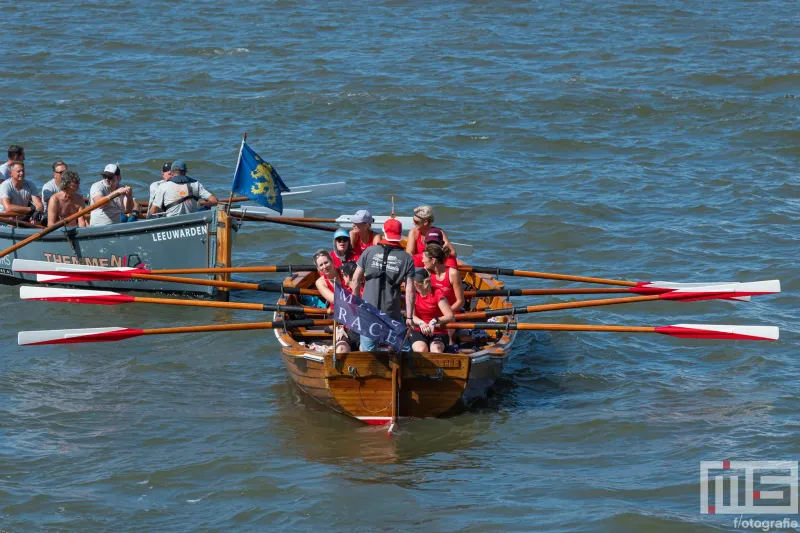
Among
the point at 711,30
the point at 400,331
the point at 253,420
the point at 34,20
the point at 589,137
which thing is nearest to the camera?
the point at 400,331

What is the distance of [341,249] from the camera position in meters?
11.5

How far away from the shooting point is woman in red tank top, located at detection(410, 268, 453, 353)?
34.9 ft

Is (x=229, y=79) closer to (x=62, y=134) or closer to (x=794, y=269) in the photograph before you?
(x=62, y=134)

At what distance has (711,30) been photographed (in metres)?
29.6

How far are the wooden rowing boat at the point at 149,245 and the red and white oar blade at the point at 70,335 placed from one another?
2681 mm

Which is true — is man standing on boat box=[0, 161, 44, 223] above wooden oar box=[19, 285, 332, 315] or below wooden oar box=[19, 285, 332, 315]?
above

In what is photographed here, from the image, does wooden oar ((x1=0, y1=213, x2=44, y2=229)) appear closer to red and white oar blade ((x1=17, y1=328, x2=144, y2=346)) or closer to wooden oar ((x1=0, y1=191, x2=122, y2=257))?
wooden oar ((x1=0, y1=191, x2=122, y2=257))

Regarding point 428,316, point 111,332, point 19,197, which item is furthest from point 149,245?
point 428,316

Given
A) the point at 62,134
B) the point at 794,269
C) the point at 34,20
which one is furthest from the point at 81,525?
the point at 34,20

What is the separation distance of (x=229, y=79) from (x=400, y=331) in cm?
1770

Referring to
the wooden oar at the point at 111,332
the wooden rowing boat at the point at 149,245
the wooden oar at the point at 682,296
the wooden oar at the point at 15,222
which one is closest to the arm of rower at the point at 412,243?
the wooden oar at the point at 682,296

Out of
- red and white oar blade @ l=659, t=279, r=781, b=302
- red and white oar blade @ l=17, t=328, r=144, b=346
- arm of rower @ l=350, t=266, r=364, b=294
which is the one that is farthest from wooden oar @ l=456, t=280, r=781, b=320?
red and white oar blade @ l=17, t=328, r=144, b=346

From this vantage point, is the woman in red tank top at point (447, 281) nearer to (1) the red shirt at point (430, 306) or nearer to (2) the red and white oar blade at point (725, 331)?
(1) the red shirt at point (430, 306)

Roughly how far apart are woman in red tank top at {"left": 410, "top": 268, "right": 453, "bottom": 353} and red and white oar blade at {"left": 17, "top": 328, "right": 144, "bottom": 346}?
113 inches
